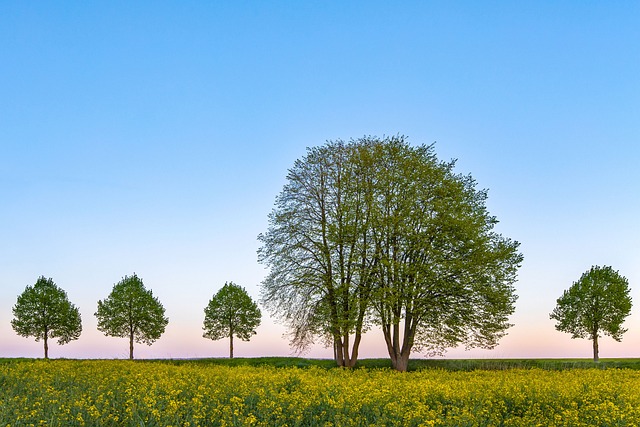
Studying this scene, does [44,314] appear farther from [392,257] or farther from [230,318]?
[392,257]

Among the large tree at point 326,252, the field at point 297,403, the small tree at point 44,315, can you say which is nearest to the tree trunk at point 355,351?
the large tree at point 326,252

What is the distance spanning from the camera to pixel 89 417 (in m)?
9.39

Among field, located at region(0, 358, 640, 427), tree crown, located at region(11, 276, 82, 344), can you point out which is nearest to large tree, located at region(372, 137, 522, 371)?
field, located at region(0, 358, 640, 427)

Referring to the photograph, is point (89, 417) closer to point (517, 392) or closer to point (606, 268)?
point (517, 392)

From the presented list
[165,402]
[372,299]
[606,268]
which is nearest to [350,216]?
[372,299]

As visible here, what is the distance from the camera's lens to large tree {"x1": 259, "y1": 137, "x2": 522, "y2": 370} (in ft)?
97.2

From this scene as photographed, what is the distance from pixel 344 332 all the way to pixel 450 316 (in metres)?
5.92

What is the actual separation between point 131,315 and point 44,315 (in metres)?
8.86

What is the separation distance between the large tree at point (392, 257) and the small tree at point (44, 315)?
27.7 metres

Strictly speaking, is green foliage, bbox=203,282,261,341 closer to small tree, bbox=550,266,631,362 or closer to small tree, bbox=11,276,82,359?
small tree, bbox=11,276,82,359

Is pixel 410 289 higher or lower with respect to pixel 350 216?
lower

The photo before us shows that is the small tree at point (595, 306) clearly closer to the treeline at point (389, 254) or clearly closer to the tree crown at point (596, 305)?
the tree crown at point (596, 305)

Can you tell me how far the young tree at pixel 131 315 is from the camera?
4838cm

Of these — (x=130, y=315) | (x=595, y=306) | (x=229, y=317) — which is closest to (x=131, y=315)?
(x=130, y=315)
